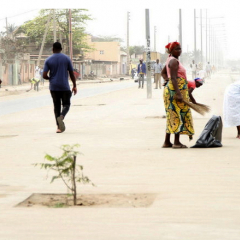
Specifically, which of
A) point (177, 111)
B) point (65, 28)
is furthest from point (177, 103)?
point (65, 28)

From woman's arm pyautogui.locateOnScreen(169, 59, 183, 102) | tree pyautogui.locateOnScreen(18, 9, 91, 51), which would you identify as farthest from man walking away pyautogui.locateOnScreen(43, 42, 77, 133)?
tree pyautogui.locateOnScreen(18, 9, 91, 51)

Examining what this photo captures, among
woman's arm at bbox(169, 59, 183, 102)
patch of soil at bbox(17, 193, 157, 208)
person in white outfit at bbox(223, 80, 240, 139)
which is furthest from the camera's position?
person in white outfit at bbox(223, 80, 240, 139)

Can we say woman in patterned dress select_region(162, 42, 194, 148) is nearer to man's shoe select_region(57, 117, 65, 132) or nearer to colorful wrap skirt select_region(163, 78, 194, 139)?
colorful wrap skirt select_region(163, 78, 194, 139)

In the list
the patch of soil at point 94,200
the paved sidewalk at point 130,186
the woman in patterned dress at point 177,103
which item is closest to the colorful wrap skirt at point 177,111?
the woman in patterned dress at point 177,103

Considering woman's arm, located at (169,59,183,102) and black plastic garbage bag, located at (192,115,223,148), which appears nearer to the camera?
woman's arm, located at (169,59,183,102)

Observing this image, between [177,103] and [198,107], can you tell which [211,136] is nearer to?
[198,107]

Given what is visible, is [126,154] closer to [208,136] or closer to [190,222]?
[208,136]

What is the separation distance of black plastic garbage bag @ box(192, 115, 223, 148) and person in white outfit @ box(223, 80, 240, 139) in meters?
1.21

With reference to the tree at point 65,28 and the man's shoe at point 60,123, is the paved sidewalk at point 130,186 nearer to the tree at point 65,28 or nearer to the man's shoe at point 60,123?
the man's shoe at point 60,123

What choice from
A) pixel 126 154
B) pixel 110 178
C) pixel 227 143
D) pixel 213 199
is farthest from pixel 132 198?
pixel 227 143

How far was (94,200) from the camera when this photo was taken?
6551mm

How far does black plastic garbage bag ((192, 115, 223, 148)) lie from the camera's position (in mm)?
10609

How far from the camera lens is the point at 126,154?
9.88 metres

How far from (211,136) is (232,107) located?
5.13 feet
